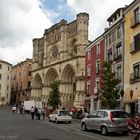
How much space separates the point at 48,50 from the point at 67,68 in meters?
12.0

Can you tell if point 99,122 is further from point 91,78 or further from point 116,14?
point 91,78

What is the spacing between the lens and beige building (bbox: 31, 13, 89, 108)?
7631 centimetres

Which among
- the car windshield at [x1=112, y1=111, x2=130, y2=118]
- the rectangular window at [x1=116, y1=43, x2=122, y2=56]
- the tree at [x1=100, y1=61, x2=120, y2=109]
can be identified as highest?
the rectangular window at [x1=116, y1=43, x2=122, y2=56]

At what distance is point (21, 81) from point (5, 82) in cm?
503

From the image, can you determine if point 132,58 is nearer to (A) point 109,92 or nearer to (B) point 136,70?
(B) point 136,70

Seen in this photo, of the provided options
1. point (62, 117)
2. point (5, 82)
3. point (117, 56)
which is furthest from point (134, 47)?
point (5, 82)

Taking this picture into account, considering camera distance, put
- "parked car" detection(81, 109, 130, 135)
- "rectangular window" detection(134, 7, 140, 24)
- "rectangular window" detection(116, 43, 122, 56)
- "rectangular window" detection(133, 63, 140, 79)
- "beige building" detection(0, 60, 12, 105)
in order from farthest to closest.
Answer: "beige building" detection(0, 60, 12, 105) → "rectangular window" detection(116, 43, 122, 56) → "rectangular window" detection(134, 7, 140, 24) → "rectangular window" detection(133, 63, 140, 79) → "parked car" detection(81, 109, 130, 135)

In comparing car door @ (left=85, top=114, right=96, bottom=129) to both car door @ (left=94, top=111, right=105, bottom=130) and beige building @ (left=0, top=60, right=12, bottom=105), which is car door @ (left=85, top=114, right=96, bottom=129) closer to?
car door @ (left=94, top=111, right=105, bottom=130)

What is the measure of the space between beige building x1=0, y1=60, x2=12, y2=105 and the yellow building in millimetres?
80248

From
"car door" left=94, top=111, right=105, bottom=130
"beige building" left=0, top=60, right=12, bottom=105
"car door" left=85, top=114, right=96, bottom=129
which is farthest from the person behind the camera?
"beige building" left=0, top=60, right=12, bottom=105

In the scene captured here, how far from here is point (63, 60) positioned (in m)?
82.7

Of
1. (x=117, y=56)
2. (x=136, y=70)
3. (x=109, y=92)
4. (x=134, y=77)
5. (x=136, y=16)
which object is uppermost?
(x=136, y=16)

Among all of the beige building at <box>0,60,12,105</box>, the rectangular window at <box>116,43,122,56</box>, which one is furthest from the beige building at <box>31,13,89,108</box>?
the rectangular window at <box>116,43,122,56</box>

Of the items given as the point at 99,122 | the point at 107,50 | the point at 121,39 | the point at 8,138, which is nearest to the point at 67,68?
the point at 107,50
